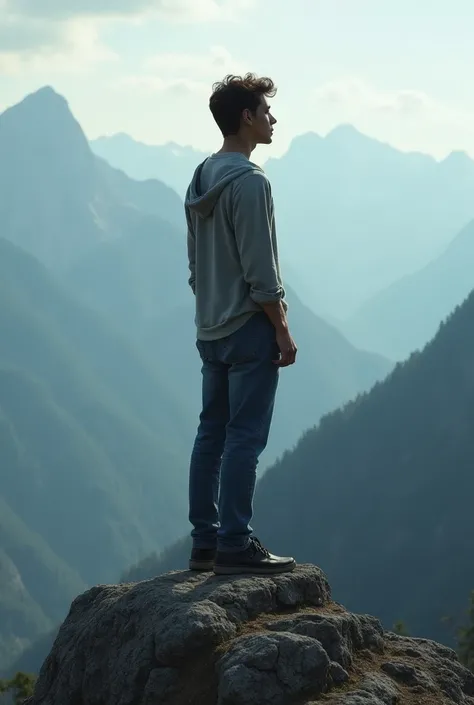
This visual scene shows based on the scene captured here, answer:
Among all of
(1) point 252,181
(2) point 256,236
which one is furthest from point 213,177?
(2) point 256,236

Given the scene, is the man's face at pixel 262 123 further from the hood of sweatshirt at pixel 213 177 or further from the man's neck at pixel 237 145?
the hood of sweatshirt at pixel 213 177

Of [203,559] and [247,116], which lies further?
[203,559]

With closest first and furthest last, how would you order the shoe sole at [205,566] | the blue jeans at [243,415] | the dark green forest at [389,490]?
the blue jeans at [243,415] → the shoe sole at [205,566] → the dark green forest at [389,490]

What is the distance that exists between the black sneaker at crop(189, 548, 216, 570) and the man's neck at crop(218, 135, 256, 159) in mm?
2997

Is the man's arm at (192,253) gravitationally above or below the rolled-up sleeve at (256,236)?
above

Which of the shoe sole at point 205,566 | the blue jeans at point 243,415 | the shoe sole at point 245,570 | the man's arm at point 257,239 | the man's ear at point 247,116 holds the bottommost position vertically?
the shoe sole at point 245,570

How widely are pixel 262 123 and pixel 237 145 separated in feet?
0.79

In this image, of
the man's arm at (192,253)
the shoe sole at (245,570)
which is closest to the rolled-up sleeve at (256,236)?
the man's arm at (192,253)

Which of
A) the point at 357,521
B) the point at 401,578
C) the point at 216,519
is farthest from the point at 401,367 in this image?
the point at 216,519

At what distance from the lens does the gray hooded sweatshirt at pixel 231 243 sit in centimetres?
688

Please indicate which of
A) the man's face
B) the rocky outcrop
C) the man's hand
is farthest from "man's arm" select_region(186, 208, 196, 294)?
the rocky outcrop

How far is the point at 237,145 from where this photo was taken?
7324 millimetres

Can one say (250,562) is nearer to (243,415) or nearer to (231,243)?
(243,415)

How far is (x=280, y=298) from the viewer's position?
7.01 m
